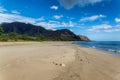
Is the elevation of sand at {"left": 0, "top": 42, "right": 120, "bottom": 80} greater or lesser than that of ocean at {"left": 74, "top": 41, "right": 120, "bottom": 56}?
greater

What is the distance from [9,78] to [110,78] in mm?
4450

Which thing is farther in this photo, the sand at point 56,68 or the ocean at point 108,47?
the ocean at point 108,47

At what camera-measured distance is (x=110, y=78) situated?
627 centimetres

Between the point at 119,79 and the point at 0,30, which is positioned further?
the point at 0,30

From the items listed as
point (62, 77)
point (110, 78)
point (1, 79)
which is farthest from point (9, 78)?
point (110, 78)

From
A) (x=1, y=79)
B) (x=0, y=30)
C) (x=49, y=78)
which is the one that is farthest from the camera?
(x=0, y=30)

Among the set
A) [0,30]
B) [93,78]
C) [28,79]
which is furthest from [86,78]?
[0,30]

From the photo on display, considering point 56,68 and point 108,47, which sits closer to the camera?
point 56,68

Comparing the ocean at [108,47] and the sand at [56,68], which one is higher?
the sand at [56,68]

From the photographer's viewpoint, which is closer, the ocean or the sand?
the sand

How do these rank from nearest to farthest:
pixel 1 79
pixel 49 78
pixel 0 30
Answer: pixel 1 79, pixel 49 78, pixel 0 30

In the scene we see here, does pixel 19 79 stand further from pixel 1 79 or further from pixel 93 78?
pixel 93 78

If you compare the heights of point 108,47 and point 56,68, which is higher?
point 56,68

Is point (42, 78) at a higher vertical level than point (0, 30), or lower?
lower
